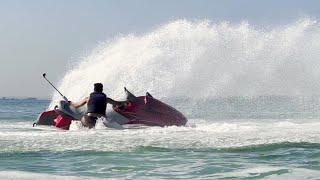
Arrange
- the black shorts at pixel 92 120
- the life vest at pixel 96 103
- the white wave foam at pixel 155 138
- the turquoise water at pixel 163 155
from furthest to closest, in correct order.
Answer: the black shorts at pixel 92 120, the life vest at pixel 96 103, the white wave foam at pixel 155 138, the turquoise water at pixel 163 155

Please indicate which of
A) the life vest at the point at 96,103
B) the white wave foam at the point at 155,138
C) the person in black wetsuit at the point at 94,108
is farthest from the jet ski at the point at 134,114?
the white wave foam at the point at 155,138

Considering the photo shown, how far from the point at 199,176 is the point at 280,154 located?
121 inches

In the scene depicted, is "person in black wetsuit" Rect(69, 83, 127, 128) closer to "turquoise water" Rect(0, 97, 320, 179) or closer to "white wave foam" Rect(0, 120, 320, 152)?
"white wave foam" Rect(0, 120, 320, 152)

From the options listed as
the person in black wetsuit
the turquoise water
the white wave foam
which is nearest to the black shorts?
the person in black wetsuit

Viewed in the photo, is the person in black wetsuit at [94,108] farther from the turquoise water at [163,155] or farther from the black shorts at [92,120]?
the turquoise water at [163,155]

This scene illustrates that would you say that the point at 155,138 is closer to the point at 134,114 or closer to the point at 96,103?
the point at 96,103

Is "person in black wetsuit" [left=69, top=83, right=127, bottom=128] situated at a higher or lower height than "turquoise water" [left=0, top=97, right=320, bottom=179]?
higher

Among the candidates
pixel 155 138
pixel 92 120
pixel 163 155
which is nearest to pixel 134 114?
pixel 92 120

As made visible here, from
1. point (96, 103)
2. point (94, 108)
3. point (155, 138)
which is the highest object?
point (96, 103)

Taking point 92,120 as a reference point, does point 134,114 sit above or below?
above

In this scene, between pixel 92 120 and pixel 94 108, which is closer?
pixel 94 108

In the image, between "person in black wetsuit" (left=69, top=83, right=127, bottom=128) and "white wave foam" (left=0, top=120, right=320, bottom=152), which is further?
"person in black wetsuit" (left=69, top=83, right=127, bottom=128)

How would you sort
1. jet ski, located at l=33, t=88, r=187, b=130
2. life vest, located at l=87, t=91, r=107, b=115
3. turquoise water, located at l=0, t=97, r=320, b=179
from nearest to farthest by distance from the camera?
1. turquoise water, located at l=0, t=97, r=320, b=179
2. life vest, located at l=87, t=91, r=107, b=115
3. jet ski, located at l=33, t=88, r=187, b=130

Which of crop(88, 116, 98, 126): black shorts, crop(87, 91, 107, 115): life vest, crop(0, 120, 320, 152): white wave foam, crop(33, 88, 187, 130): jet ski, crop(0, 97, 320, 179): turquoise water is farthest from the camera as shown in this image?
crop(33, 88, 187, 130): jet ski
